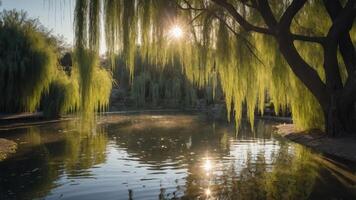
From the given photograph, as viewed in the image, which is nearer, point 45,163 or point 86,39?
point 86,39

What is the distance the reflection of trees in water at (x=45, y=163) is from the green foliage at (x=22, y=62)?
215 inches

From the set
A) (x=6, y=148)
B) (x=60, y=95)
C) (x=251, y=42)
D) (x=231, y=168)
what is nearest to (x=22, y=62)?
(x=60, y=95)

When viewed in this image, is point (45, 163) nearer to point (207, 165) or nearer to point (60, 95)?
point (207, 165)

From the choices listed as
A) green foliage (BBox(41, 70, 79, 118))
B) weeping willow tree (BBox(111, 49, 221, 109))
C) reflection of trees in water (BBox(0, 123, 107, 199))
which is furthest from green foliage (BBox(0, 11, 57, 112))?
weeping willow tree (BBox(111, 49, 221, 109))

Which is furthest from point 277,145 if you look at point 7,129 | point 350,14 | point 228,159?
point 7,129

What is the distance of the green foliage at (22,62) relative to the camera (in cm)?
2583

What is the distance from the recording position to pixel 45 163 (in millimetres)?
13148

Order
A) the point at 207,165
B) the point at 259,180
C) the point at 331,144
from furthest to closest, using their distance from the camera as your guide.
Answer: the point at 331,144 → the point at 207,165 → the point at 259,180

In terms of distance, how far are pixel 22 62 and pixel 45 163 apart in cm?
1479

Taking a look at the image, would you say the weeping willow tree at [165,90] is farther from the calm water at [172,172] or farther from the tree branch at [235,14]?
the tree branch at [235,14]

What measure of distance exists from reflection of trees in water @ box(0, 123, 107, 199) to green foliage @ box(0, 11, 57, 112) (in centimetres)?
545

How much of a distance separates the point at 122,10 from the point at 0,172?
18.8 feet

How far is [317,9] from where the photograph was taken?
15047mm

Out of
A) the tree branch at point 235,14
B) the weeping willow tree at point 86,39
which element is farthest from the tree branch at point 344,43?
the weeping willow tree at point 86,39
